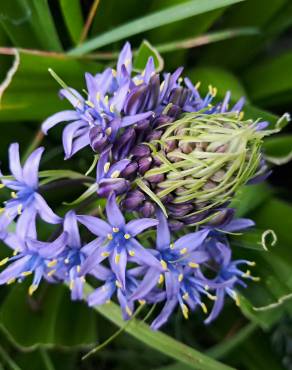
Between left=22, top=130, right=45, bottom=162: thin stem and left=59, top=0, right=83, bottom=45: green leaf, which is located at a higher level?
left=59, top=0, right=83, bottom=45: green leaf

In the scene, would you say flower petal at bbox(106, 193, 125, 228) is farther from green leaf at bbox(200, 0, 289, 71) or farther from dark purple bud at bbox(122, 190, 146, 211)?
green leaf at bbox(200, 0, 289, 71)

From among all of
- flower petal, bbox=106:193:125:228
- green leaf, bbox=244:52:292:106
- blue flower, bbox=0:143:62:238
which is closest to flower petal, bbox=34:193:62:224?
blue flower, bbox=0:143:62:238

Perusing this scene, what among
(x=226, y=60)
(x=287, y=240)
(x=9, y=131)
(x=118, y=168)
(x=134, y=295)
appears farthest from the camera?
(x=226, y=60)

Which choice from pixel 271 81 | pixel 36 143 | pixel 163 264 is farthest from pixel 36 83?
pixel 271 81

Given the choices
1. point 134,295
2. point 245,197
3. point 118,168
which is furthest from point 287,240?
point 118,168

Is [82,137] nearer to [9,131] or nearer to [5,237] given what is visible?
[5,237]

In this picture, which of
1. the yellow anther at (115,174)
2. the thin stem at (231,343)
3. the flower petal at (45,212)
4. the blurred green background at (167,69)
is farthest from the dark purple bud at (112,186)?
the thin stem at (231,343)

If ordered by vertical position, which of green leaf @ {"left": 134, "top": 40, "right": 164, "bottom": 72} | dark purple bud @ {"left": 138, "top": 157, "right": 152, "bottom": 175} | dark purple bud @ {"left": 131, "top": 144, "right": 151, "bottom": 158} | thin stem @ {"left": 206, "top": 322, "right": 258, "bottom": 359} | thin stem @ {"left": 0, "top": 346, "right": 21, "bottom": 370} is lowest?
thin stem @ {"left": 206, "top": 322, "right": 258, "bottom": 359}
